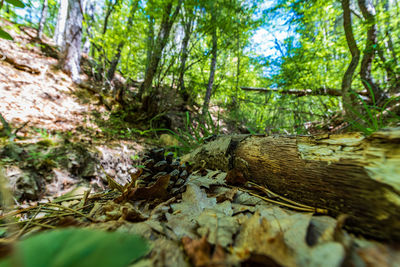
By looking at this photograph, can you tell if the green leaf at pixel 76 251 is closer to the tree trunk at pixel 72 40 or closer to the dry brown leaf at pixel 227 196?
the dry brown leaf at pixel 227 196

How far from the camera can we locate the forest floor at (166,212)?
0.36m

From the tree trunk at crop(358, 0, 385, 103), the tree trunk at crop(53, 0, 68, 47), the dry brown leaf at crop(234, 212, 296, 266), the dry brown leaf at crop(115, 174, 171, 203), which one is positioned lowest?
the dry brown leaf at crop(115, 174, 171, 203)

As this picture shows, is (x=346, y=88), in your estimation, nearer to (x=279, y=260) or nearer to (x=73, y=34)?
(x=279, y=260)

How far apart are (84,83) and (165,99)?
89.6 inches

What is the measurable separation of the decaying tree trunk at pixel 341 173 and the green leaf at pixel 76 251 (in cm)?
63

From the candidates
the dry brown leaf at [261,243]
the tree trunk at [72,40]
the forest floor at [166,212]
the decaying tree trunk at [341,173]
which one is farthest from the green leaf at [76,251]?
the tree trunk at [72,40]

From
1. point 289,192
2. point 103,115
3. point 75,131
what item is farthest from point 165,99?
point 289,192

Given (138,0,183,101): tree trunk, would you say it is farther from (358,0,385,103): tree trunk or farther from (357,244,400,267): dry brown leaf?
(357,244,400,267): dry brown leaf

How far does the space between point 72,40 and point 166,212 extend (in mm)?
5584

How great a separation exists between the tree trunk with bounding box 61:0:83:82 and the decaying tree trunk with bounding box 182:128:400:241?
5137mm

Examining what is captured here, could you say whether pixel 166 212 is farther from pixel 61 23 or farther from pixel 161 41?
pixel 61 23

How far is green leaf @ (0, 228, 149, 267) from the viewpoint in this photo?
9.6 inches

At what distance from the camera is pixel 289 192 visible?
708mm

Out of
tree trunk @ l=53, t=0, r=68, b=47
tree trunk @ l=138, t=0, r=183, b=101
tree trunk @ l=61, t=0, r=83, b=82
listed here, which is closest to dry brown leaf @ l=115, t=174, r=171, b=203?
tree trunk @ l=138, t=0, r=183, b=101
